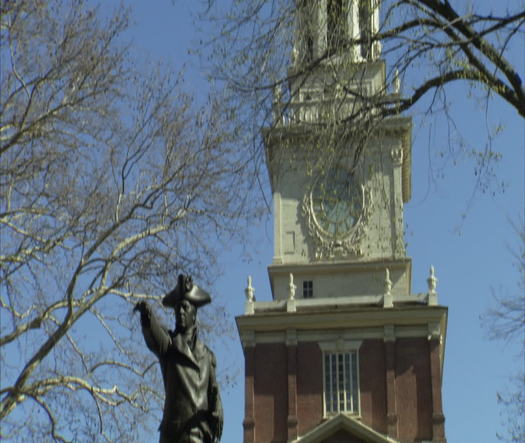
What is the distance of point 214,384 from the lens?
9953 millimetres

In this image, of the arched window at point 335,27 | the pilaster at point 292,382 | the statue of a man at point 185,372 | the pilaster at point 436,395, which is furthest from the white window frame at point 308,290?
the statue of a man at point 185,372

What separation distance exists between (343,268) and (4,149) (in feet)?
97.6

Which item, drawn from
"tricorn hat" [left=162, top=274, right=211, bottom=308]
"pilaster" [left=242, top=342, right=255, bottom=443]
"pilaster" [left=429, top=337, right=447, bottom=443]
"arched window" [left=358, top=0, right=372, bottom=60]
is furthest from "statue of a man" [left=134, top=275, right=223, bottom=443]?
"pilaster" [left=242, top=342, right=255, bottom=443]

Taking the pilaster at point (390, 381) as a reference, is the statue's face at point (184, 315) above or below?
above

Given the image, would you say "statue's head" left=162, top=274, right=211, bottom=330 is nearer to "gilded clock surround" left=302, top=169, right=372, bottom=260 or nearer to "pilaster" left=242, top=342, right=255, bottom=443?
"pilaster" left=242, top=342, right=255, bottom=443

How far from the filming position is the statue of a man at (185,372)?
31.8ft

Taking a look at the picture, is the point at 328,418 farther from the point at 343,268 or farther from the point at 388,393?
the point at 343,268

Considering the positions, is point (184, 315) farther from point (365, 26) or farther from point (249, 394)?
point (249, 394)

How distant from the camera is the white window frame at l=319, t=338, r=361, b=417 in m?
46.5

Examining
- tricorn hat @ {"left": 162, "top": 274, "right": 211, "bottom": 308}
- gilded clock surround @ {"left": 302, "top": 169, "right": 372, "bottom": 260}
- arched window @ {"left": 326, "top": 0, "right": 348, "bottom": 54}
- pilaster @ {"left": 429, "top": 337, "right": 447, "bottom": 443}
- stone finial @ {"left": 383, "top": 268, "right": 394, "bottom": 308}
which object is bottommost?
pilaster @ {"left": 429, "top": 337, "right": 447, "bottom": 443}

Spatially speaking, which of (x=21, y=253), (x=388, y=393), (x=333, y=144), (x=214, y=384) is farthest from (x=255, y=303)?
(x=214, y=384)

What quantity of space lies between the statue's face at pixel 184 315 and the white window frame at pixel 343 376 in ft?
121

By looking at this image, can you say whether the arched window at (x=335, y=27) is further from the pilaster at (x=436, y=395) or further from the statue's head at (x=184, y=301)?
the pilaster at (x=436, y=395)

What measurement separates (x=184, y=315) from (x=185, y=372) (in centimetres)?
49
